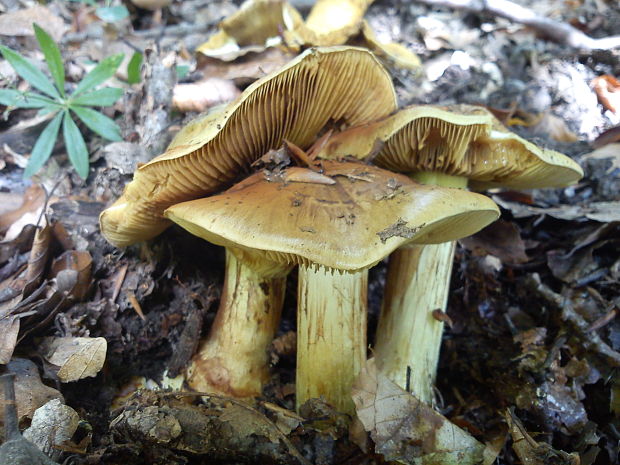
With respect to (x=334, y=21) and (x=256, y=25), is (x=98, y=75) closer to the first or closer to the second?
(x=256, y=25)

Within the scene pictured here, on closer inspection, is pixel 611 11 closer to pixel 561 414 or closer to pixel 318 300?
pixel 561 414

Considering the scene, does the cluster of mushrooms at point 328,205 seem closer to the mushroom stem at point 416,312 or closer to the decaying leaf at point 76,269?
the mushroom stem at point 416,312

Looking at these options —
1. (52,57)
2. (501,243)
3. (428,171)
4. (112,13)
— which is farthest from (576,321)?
(112,13)

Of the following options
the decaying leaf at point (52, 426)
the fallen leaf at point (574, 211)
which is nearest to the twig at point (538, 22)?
the fallen leaf at point (574, 211)

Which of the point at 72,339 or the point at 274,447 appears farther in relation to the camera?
the point at 72,339

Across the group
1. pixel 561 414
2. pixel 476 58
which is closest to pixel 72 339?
pixel 561 414

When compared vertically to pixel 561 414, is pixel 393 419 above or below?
above

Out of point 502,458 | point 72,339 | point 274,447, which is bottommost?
point 502,458
